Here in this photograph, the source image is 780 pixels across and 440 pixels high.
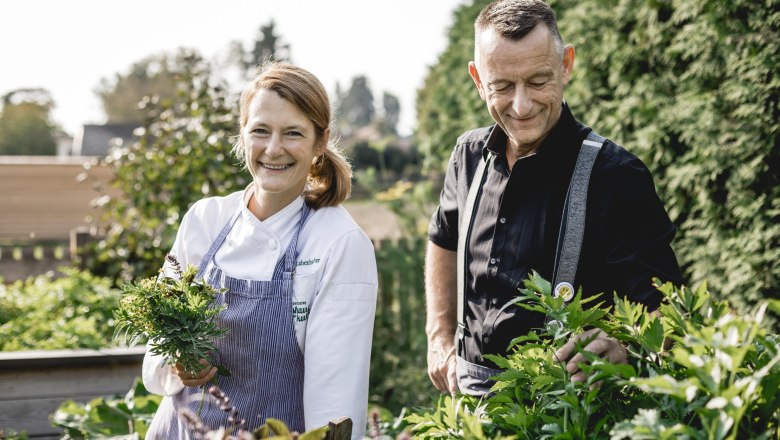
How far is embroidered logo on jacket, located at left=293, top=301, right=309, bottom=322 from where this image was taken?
2.06 m

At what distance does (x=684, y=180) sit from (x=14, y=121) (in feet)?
145

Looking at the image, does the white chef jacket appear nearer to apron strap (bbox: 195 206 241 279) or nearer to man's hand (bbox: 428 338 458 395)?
apron strap (bbox: 195 206 241 279)

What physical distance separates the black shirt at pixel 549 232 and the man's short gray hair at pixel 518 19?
0.95ft

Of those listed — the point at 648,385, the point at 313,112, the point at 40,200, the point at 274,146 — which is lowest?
the point at 40,200

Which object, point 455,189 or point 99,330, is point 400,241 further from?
point 455,189

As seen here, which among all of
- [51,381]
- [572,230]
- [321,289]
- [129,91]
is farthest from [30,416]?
[129,91]

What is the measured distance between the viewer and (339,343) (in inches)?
78.3

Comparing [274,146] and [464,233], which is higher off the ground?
[274,146]

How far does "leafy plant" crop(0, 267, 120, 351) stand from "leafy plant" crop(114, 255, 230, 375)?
2.32m

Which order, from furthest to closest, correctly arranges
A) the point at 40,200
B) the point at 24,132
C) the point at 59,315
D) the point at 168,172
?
the point at 24,132 → the point at 40,200 → the point at 168,172 → the point at 59,315

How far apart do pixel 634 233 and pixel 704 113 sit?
1761 millimetres

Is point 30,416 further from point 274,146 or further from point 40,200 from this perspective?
point 40,200

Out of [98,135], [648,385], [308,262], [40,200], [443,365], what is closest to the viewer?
[648,385]

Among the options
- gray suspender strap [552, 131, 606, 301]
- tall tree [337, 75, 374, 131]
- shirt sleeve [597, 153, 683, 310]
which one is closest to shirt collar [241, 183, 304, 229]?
gray suspender strap [552, 131, 606, 301]
